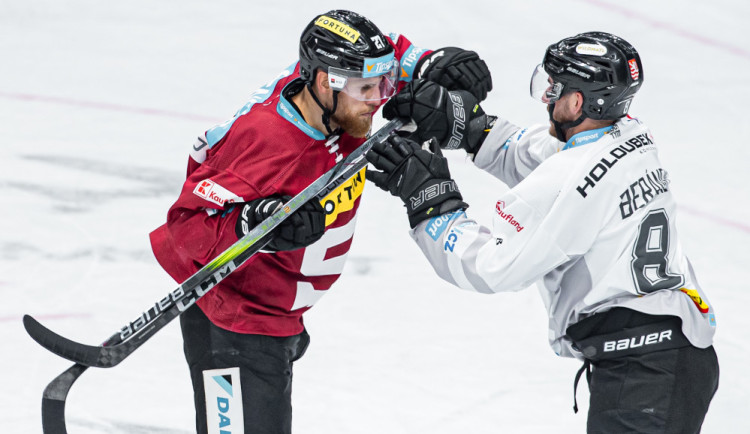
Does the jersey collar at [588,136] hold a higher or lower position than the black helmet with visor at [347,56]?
lower

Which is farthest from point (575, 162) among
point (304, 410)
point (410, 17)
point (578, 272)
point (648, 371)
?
point (410, 17)

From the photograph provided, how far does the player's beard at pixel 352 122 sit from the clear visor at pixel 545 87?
20.5 inches

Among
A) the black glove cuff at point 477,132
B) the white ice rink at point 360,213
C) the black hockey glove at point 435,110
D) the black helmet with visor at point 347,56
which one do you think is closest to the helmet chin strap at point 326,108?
the black helmet with visor at point 347,56

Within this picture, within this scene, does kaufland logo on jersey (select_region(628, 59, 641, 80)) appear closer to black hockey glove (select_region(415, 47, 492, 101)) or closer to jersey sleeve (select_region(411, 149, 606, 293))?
jersey sleeve (select_region(411, 149, 606, 293))

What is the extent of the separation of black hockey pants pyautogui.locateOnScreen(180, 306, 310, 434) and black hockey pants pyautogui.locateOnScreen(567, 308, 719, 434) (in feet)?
3.14

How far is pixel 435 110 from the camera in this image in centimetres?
306

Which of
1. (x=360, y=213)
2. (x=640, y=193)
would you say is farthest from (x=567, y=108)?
(x=360, y=213)

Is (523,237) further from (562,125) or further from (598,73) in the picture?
(598,73)

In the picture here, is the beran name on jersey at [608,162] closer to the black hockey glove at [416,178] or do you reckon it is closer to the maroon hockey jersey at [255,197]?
the black hockey glove at [416,178]

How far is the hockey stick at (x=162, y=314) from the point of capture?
2837 mm

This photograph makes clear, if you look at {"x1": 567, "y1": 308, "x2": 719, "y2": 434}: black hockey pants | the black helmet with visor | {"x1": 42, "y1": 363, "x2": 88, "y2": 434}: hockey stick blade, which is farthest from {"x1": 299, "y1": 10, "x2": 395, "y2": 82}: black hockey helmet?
{"x1": 42, "y1": 363, "x2": 88, "y2": 434}: hockey stick blade

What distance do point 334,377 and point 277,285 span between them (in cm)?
116

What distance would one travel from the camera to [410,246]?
4.94 m

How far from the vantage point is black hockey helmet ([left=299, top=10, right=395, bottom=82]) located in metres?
2.89
